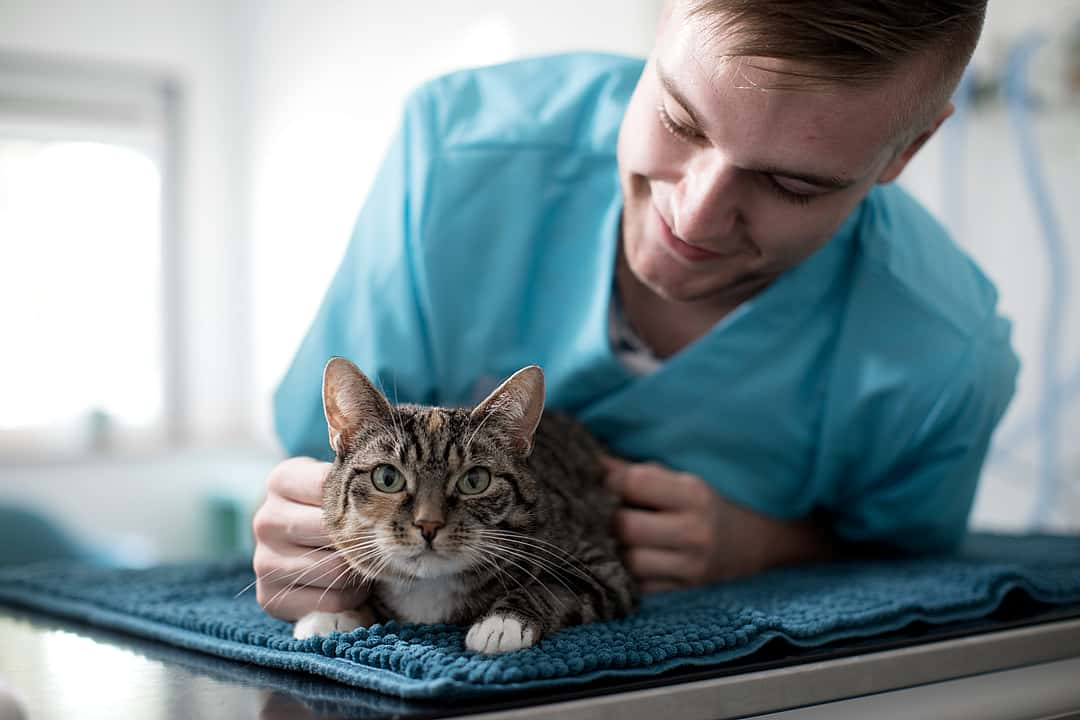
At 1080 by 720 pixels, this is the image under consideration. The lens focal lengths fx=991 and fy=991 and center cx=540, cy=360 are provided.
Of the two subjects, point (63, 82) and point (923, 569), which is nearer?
point (923, 569)

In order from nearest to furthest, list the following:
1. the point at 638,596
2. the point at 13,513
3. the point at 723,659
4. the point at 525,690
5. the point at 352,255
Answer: the point at 525,690 → the point at 723,659 → the point at 638,596 → the point at 352,255 → the point at 13,513

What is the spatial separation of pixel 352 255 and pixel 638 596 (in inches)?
18.7

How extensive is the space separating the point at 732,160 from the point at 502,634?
1.35 ft

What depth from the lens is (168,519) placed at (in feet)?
11.2

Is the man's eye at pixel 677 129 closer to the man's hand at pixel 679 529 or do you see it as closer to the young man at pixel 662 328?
the young man at pixel 662 328

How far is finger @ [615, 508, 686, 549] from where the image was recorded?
103 centimetres

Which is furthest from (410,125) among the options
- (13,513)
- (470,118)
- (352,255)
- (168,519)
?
(168,519)

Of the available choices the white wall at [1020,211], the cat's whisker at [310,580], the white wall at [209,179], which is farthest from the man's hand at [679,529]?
the white wall at [209,179]

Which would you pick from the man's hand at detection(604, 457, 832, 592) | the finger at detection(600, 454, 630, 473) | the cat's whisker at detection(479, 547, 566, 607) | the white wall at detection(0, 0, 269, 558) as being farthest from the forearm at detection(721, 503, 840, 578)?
the white wall at detection(0, 0, 269, 558)

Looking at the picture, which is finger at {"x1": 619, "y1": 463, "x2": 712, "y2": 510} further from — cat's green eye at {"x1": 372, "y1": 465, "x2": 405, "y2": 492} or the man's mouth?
cat's green eye at {"x1": 372, "y1": 465, "x2": 405, "y2": 492}

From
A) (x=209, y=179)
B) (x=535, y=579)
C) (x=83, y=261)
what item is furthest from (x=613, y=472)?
(x=209, y=179)

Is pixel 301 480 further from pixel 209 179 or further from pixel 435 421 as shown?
pixel 209 179

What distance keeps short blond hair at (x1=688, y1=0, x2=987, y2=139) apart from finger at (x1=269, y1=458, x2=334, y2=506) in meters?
0.47

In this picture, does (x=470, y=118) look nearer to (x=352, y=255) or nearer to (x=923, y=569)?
(x=352, y=255)
